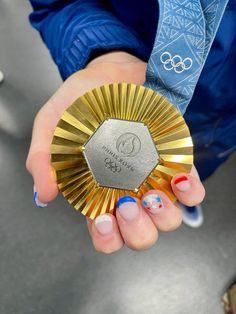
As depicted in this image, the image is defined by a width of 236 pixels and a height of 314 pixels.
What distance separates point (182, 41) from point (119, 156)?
165mm

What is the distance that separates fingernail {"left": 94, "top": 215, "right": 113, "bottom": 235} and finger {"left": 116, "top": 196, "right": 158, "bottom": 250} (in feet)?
0.04

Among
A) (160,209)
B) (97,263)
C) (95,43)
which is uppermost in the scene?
(95,43)

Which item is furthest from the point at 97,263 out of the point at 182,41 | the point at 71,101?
the point at 182,41

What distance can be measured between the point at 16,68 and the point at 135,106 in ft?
3.71

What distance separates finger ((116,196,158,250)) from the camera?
1.18 feet

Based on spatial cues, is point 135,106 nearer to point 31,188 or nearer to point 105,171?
point 105,171

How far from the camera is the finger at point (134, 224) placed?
359mm

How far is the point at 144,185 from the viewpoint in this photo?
0.40 metres

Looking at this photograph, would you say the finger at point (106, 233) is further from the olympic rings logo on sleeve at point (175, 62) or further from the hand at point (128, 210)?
the olympic rings logo on sleeve at point (175, 62)

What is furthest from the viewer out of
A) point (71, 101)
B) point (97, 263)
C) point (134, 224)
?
point (97, 263)

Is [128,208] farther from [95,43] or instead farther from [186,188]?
[95,43]

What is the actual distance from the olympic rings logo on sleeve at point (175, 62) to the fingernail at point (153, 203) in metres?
0.16

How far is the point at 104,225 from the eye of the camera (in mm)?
368

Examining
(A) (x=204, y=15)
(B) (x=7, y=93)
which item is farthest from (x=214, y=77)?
(B) (x=7, y=93)
